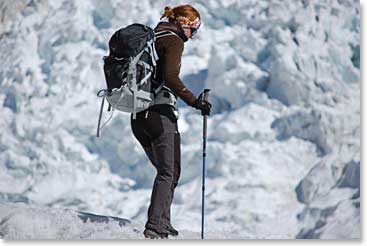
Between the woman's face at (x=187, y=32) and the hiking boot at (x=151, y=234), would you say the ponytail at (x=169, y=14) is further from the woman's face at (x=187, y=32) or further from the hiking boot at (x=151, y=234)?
the hiking boot at (x=151, y=234)

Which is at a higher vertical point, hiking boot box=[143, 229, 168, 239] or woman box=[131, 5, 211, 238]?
woman box=[131, 5, 211, 238]

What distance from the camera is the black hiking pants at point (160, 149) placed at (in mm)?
1938

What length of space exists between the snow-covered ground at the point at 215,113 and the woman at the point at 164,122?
197 centimetres

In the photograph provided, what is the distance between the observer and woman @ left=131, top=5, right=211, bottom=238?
6.25 feet

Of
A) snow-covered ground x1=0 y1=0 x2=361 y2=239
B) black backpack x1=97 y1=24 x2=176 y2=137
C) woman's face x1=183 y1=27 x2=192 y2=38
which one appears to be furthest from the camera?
snow-covered ground x1=0 y1=0 x2=361 y2=239

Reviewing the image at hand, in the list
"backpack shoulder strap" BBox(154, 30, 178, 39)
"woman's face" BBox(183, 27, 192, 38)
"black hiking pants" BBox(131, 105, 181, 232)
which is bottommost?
"black hiking pants" BBox(131, 105, 181, 232)

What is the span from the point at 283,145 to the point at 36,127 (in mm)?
1408

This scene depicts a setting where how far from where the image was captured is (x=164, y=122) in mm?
1951

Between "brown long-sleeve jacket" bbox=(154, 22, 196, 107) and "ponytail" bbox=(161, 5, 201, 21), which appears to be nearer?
"brown long-sleeve jacket" bbox=(154, 22, 196, 107)

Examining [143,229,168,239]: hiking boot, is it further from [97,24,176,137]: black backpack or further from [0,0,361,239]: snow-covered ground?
[0,0,361,239]: snow-covered ground

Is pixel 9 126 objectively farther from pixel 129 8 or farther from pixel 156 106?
pixel 156 106

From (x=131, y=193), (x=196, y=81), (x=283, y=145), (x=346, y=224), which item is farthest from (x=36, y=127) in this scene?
(x=346, y=224)

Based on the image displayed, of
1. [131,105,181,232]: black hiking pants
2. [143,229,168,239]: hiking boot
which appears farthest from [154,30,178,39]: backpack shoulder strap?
[143,229,168,239]: hiking boot

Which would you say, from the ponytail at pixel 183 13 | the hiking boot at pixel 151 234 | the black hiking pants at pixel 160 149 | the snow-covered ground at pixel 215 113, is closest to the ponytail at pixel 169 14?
the ponytail at pixel 183 13
